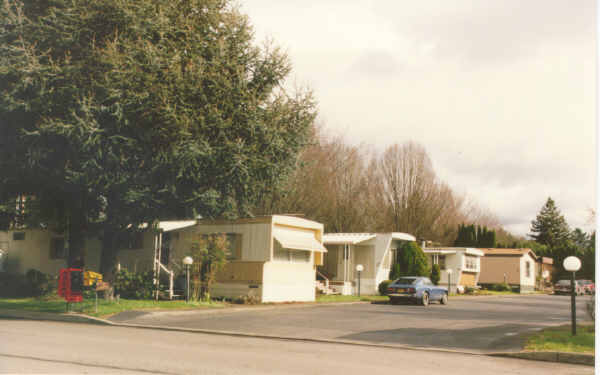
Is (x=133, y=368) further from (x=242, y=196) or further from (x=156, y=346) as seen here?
(x=242, y=196)

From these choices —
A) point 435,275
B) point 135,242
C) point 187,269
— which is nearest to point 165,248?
point 135,242

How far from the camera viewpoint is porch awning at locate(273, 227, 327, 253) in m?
22.1

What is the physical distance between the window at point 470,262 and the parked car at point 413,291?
15.6 metres

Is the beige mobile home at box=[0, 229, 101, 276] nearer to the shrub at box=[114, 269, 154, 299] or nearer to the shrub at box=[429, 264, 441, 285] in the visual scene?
the shrub at box=[114, 269, 154, 299]

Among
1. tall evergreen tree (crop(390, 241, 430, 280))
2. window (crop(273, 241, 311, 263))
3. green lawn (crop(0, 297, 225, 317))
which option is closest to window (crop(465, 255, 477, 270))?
tall evergreen tree (crop(390, 241, 430, 280))

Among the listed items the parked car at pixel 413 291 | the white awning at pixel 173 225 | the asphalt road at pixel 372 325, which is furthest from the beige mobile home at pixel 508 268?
the white awning at pixel 173 225

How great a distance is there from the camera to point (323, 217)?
129 ft

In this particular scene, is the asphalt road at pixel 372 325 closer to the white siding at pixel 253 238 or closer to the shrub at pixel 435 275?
the white siding at pixel 253 238

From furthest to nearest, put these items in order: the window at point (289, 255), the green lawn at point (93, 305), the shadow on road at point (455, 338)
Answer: the window at point (289, 255) < the green lawn at point (93, 305) < the shadow on road at point (455, 338)

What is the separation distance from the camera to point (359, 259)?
107ft

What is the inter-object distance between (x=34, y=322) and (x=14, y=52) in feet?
28.8

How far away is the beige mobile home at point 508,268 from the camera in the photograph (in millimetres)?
49141

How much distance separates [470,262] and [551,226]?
39.1 metres

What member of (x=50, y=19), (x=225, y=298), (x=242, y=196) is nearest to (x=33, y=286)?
(x=225, y=298)
